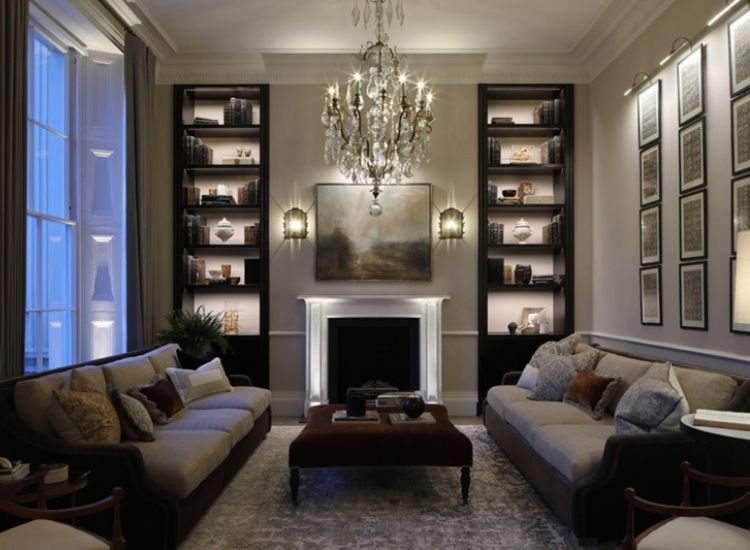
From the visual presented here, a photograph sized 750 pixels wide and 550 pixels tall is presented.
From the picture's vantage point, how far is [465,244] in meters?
6.26

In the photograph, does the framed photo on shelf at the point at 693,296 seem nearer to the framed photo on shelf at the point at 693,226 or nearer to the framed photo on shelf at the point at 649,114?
the framed photo on shelf at the point at 693,226

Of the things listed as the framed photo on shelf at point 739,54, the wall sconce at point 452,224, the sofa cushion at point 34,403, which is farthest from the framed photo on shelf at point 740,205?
the sofa cushion at point 34,403

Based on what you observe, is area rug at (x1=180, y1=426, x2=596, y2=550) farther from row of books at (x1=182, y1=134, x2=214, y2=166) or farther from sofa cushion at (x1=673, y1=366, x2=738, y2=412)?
row of books at (x1=182, y1=134, x2=214, y2=166)

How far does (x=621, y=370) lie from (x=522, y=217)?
2.80 meters

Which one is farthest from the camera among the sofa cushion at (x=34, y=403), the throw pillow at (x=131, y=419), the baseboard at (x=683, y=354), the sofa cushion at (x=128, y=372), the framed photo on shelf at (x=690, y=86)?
the framed photo on shelf at (x=690, y=86)

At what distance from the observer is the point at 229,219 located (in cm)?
652

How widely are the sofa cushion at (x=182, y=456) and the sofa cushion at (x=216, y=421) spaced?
0.11m

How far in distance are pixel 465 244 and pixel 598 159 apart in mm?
1652

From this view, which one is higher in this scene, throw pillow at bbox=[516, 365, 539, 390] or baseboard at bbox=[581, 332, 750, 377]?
baseboard at bbox=[581, 332, 750, 377]

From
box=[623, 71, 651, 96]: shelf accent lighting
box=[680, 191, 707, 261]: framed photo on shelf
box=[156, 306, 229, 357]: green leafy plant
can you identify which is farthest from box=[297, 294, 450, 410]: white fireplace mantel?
box=[623, 71, 651, 96]: shelf accent lighting

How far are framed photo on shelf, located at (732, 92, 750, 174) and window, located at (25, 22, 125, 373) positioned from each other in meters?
4.95

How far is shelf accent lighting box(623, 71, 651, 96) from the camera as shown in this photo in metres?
4.85

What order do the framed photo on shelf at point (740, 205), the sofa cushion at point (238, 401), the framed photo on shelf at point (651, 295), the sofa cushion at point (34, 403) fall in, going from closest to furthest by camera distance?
the sofa cushion at point (34, 403) → the framed photo on shelf at point (740, 205) → the sofa cushion at point (238, 401) → the framed photo on shelf at point (651, 295)

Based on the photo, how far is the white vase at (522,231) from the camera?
20.6 ft
